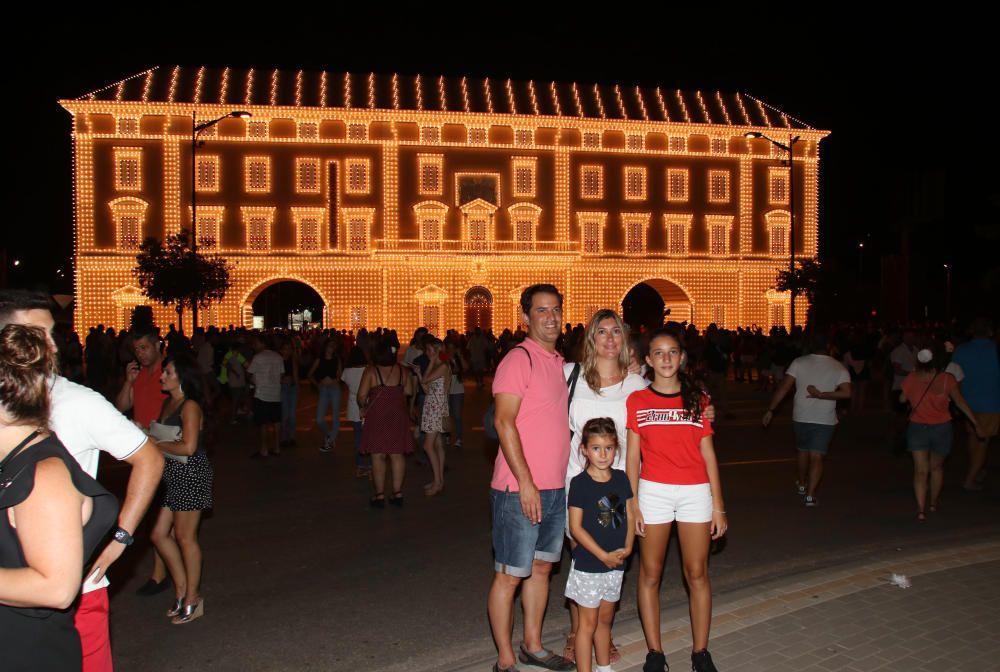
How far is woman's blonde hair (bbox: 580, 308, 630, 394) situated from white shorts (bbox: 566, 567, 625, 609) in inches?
42.9

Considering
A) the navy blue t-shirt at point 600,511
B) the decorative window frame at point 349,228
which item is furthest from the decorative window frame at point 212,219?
the navy blue t-shirt at point 600,511

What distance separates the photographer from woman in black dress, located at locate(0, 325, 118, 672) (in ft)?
7.88

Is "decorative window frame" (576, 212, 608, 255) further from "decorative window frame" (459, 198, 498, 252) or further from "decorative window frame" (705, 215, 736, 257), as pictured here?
"decorative window frame" (705, 215, 736, 257)

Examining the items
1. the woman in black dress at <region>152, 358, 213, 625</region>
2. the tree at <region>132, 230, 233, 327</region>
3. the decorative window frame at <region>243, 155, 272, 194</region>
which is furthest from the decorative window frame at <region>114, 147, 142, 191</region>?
the woman in black dress at <region>152, 358, 213, 625</region>

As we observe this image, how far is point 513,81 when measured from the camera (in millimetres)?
49344

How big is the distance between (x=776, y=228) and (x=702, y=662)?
163ft

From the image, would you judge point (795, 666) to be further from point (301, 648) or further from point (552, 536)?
point (301, 648)

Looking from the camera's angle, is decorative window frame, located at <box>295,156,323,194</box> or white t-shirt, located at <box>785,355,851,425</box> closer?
white t-shirt, located at <box>785,355,851,425</box>

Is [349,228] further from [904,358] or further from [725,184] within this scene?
[904,358]

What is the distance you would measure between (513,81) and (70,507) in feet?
163

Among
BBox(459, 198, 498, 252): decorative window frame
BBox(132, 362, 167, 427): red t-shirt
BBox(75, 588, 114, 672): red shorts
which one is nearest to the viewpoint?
BBox(75, 588, 114, 672): red shorts

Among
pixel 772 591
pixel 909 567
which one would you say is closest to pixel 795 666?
pixel 772 591

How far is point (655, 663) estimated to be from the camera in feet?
15.0

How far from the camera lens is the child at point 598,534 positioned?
4.43m
